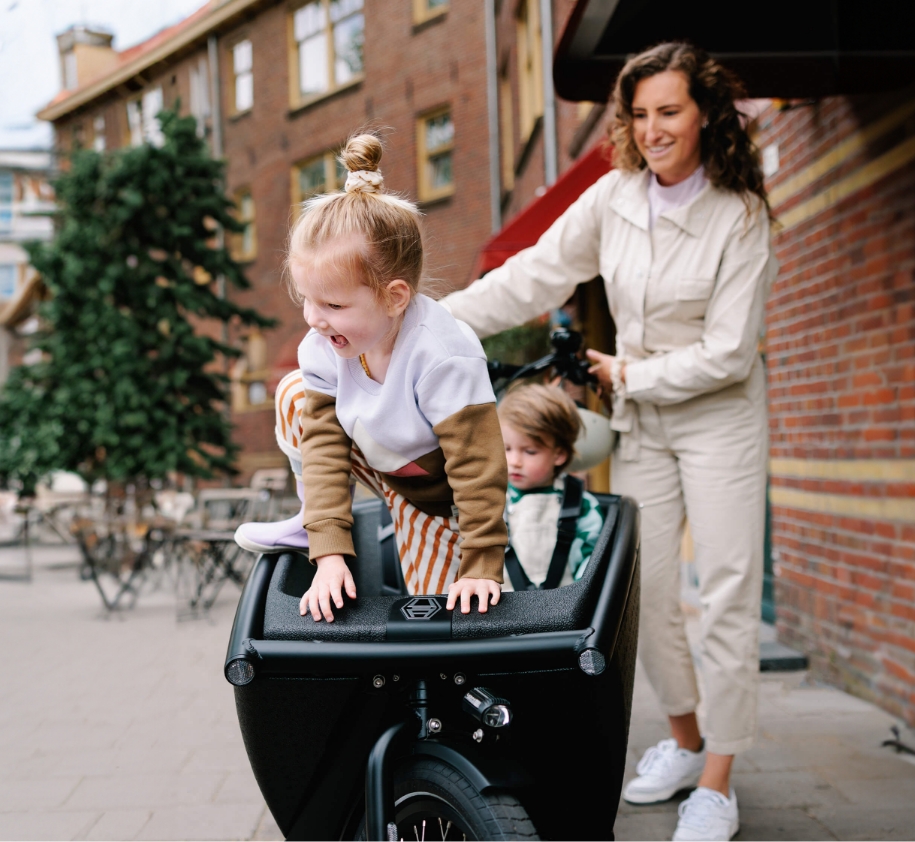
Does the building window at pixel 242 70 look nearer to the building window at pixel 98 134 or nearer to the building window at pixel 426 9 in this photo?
the building window at pixel 98 134

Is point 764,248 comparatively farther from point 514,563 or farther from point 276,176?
point 276,176

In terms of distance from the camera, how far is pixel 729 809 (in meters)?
2.59

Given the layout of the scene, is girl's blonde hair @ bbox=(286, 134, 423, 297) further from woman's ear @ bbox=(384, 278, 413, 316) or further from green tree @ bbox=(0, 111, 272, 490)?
green tree @ bbox=(0, 111, 272, 490)

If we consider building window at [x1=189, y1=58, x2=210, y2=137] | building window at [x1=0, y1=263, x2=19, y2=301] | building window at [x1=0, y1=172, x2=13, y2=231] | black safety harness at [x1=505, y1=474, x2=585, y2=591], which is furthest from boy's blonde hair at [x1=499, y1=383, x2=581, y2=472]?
building window at [x1=0, y1=263, x2=19, y2=301]

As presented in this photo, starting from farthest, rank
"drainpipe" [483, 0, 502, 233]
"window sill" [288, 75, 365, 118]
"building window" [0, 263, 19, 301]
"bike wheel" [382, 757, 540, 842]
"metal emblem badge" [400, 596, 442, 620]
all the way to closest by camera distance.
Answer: "building window" [0, 263, 19, 301] < "drainpipe" [483, 0, 502, 233] < "window sill" [288, 75, 365, 118] < "metal emblem badge" [400, 596, 442, 620] < "bike wheel" [382, 757, 540, 842]

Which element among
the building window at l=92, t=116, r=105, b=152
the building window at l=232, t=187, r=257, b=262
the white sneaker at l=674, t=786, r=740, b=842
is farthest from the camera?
the building window at l=232, t=187, r=257, b=262

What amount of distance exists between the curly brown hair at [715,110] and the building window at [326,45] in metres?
9.17

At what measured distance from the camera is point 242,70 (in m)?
12.6

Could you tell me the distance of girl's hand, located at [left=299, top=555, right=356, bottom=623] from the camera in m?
1.59

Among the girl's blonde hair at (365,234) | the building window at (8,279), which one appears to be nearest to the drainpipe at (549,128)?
the girl's blonde hair at (365,234)

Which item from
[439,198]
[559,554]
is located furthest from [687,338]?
[439,198]

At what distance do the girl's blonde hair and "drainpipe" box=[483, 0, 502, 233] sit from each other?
11.9 m

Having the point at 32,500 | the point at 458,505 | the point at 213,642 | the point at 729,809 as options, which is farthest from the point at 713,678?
the point at 32,500

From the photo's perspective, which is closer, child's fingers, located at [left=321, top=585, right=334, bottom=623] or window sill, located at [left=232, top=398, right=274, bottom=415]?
child's fingers, located at [left=321, top=585, right=334, bottom=623]
